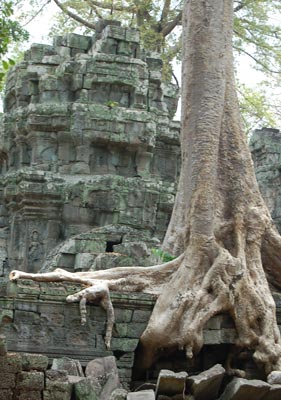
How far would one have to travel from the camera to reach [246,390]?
8070mm

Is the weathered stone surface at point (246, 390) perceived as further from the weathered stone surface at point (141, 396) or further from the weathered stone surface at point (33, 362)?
the weathered stone surface at point (33, 362)

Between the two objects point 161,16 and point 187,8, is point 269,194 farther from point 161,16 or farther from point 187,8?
point 161,16

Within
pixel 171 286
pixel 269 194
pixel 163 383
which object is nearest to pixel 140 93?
pixel 269 194

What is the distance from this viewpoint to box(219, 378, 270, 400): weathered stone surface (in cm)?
805

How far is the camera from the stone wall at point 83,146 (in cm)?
1355

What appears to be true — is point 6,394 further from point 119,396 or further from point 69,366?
point 69,366

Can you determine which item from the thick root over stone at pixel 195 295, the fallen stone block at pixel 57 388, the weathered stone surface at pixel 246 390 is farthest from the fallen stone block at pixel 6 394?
the thick root over stone at pixel 195 295

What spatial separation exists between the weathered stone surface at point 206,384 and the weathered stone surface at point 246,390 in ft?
0.64

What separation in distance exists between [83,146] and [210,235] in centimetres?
439

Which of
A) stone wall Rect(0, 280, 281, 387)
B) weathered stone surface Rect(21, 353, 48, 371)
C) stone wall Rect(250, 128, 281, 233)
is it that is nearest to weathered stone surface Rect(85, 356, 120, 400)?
stone wall Rect(0, 280, 281, 387)

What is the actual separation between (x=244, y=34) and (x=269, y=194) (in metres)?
8.68

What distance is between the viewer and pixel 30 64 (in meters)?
14.7

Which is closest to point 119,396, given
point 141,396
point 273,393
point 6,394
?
point 141,396

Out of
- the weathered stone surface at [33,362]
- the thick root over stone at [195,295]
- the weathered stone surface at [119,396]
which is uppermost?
the thick root over stone at [195,295]
